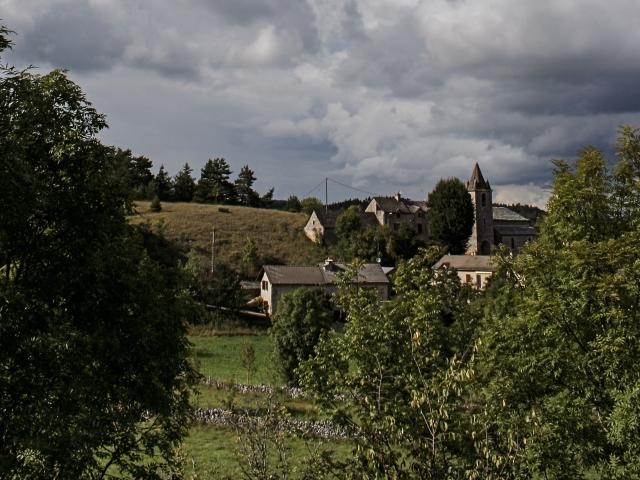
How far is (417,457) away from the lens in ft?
21.6

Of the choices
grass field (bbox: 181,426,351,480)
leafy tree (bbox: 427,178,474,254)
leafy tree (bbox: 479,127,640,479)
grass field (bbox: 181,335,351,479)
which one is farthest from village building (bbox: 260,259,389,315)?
leafy tree (bbox: 479,127,640,479)

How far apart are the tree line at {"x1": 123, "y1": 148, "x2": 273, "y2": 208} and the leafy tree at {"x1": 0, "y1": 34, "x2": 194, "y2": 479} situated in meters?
91.1

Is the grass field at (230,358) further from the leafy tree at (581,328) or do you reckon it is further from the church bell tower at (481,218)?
the church bell tower at (481,218)

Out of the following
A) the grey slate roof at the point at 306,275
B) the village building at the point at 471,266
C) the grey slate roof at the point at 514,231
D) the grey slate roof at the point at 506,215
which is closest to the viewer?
the grey slate roof at the point at 306,275

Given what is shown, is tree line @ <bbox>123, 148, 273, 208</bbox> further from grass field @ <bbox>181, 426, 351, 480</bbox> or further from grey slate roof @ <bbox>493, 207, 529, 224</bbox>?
grass field @ <bbox>181, 426, 351, 480</bbox>

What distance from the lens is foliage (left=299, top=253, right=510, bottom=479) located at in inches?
259

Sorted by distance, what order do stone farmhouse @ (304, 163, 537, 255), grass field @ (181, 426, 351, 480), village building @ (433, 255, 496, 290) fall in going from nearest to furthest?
grass field @ (181, 426, 351, 480), village building @ (433, 255, 496, 290), stone farmhouse @ (304, 163, 537, 255)

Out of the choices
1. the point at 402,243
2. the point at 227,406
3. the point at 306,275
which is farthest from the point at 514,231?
the point at 227,406

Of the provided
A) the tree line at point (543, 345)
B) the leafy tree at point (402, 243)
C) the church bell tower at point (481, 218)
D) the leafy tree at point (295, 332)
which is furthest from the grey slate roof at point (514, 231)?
the tree line at point (543, 345)

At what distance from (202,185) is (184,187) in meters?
3.22

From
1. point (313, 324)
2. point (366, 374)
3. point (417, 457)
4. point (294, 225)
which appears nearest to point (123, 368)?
point (366, 374)

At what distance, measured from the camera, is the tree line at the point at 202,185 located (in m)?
104

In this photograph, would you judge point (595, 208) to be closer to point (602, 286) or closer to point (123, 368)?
point (602, 286)

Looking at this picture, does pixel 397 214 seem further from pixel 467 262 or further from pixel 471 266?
pixel 471 266
